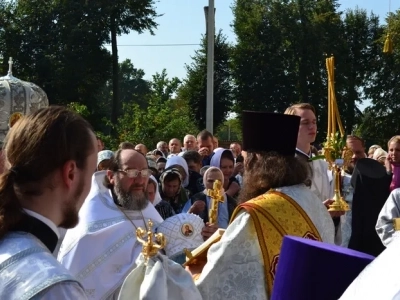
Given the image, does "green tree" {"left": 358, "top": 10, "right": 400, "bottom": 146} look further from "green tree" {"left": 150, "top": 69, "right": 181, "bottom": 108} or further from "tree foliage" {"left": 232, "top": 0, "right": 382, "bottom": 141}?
"green tree" {"left": 150, "top": 69, "right": 181, "bottom": 108}

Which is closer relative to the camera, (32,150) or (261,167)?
(32,150)

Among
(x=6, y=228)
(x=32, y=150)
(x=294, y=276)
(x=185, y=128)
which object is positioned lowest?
(x=185, y=128)

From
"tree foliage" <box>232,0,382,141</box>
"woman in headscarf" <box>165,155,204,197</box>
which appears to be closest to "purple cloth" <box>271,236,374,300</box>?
"woman in headscarf" <box>165,155,204,197</box>

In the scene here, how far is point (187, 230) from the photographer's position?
4.21 m

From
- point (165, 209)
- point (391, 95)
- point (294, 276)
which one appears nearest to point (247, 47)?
point (391, 95)

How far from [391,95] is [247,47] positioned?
9512mm

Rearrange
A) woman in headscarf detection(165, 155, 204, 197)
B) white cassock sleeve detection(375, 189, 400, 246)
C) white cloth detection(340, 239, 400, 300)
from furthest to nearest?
woman in headscarf detection(165, 155, 204, 197) < white cassock sleeve detection(375, 189, 400, 246) < white cloth detection(340, 239, 400, 300)

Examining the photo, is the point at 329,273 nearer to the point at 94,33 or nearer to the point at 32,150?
the point at 32,150

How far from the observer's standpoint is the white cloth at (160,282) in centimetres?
291

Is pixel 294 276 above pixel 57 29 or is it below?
below

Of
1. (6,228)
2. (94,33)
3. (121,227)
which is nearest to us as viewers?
(6,228)

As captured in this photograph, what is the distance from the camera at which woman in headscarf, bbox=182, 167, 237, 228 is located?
654cm

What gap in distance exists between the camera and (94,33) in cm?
3878

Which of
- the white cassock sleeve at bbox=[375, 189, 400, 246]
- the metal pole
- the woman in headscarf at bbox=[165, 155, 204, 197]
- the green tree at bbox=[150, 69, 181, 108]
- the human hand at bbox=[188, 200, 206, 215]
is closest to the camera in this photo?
the white cassock sleeve at bbox=[375, 189, 400, 246]
